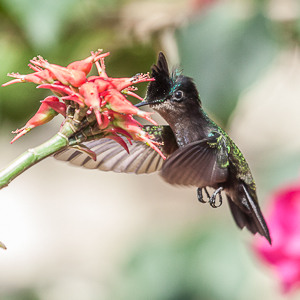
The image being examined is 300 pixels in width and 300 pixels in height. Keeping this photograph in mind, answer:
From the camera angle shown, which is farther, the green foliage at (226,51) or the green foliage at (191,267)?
the green foliage at (191,267)

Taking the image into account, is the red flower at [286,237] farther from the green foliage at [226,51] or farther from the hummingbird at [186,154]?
the green foliage at [226,51]

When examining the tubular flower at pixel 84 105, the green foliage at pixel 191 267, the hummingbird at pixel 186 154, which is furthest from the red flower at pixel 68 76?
the green foliage at pixel 191 267

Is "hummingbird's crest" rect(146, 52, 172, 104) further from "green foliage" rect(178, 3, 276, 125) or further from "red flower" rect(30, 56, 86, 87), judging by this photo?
"green foliage" rect(178, 3, 276, 125)

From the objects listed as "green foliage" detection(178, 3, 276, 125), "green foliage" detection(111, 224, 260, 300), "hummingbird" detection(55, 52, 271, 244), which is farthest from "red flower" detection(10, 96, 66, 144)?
"green foliage" detection(111, 224, 260, 300)

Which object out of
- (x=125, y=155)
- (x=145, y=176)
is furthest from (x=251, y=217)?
(x=145, y=176)

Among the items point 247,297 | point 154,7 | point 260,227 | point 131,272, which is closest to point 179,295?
point 131,272
